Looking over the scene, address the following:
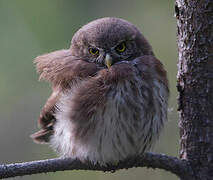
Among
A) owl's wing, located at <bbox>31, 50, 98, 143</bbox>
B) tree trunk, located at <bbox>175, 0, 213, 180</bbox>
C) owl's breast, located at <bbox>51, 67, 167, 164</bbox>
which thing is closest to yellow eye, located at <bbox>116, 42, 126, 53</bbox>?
owl's wing, located at <bbox>31, 50, 98, 143</bbox>

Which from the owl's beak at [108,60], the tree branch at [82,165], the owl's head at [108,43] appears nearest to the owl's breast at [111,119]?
the tree branch at [82,165]

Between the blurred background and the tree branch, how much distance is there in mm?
864

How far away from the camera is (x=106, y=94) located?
3.75 metres

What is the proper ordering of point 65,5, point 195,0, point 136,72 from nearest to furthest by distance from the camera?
1. point 195,0
2. point 136,72
3. point 65,5

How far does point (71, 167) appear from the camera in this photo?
368 centimetres

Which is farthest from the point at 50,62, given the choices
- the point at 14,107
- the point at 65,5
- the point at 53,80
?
the point at 14,107

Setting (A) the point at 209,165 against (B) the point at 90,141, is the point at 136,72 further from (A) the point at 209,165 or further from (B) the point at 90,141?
(A) the point at 209,165

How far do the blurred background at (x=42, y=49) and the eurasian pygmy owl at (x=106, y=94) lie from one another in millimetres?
433

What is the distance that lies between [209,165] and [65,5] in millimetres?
2360

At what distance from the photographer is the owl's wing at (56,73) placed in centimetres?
403

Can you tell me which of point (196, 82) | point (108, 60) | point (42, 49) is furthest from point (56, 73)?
point (196, 82)

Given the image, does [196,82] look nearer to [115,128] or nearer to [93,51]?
[115,128]

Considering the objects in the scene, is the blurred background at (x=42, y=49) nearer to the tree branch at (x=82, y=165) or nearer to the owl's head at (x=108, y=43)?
the owl's head at (x=108, y=43)

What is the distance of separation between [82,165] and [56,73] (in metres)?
0.90
